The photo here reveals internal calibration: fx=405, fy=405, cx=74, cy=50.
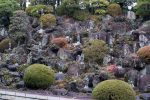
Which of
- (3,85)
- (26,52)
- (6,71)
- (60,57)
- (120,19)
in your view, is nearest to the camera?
(3,85)

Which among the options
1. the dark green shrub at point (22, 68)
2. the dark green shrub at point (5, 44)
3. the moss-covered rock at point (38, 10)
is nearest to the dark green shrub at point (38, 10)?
the moss-covered rock at point (38, 10)

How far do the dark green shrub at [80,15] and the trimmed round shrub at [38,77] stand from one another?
14186mm

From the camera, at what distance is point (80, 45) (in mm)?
33969

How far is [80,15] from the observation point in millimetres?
39438

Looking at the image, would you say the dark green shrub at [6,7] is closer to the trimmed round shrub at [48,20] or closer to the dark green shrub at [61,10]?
the dark green shrub at [61,10]

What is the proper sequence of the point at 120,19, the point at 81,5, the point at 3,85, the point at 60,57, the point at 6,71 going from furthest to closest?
the point at 81,5
the point at 120,19
the point at 60,57
the point at 6,71
the point at 3,85

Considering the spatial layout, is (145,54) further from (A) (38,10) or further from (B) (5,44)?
(A) (38,10)

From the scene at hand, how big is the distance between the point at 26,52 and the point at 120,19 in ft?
30.4

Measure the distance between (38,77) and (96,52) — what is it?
7359 mm

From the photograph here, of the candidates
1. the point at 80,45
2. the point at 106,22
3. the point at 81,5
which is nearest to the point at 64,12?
the point at 81,5

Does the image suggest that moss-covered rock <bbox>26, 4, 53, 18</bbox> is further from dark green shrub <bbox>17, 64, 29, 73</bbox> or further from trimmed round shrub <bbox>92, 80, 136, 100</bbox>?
trimmed round shrub <bbox>92, 80, 136, 100</bbox>

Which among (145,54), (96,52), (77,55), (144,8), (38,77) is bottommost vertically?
(38,77)

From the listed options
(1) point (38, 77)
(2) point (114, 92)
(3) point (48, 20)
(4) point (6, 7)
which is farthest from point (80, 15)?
(2) point (114, 92)

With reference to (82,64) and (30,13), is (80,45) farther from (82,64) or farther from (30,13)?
(30,13)
